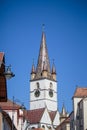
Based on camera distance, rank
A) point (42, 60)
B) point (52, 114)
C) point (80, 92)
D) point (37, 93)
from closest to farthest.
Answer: point (80, 92)
point (52, 114)
point (37, 93)
point (42, 60)

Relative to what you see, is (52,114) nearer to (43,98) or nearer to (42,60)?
(43,98)

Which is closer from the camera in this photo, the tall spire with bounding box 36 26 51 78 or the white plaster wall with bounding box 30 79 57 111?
the white plaster wall with bounding box 30 79 57 111

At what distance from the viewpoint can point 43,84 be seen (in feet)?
550

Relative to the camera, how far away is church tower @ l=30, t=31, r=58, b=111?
164250 millimetres

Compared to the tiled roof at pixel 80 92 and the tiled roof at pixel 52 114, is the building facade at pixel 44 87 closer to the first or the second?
the tiled roof at pixel 52 114

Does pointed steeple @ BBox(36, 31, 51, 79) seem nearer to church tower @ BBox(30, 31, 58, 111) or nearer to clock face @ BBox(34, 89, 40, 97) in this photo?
church tower @ BBox(30, 31, 58, 111)

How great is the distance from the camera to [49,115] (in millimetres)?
154000

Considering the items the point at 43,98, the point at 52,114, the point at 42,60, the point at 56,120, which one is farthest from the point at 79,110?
the point at 42,60

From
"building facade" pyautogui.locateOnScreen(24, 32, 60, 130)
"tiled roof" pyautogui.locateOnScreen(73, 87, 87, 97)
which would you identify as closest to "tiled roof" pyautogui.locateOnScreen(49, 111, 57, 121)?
"building facade" pyautogui.locateOnScreen(24, 32, 60, 130)

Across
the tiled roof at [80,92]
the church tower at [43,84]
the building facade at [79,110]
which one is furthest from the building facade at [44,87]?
the building facade at [79,110]

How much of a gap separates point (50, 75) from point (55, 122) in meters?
21.5

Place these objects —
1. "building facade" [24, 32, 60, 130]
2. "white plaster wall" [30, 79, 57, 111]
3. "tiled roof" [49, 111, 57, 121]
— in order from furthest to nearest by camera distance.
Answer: "white plaster wall" [30, 79, 57, 111]
"building facade" [24, 32, 60, 130]
"tiled roof" [49, 111, 57, 121]

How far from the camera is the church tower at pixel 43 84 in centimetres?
16425

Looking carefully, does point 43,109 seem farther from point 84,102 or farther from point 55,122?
point 84,102
